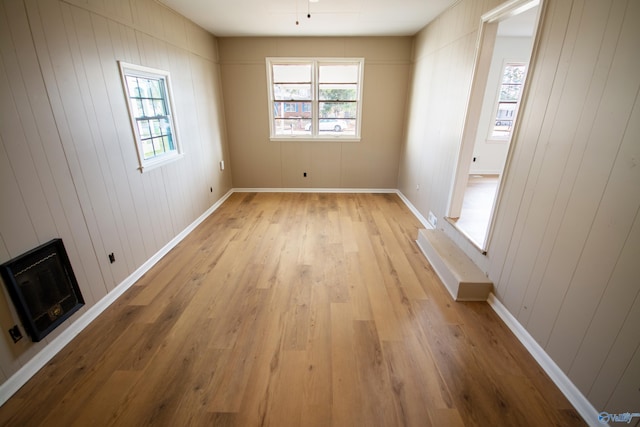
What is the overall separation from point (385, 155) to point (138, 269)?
4383 millimetres

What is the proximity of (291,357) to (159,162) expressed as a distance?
2.59 metres

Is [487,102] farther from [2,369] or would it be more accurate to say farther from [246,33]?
[2,369]

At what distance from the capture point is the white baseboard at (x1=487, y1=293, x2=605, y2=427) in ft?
4.93

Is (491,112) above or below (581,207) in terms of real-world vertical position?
above

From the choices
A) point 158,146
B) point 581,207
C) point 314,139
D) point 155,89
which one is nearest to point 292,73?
point 314,139

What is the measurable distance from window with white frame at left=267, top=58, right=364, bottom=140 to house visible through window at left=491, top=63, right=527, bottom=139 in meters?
2.89

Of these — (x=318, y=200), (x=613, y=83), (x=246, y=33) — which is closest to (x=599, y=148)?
(x=613, y=83)

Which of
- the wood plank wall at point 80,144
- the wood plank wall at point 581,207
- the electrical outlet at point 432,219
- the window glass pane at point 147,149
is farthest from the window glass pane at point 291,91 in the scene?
the wood plank wall at point 581,207

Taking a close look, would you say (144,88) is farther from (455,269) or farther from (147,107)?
(455,269)

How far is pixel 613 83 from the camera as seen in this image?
1.42 meters

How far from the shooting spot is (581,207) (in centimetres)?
159

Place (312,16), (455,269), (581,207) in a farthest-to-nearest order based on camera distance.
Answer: (312,16), (455,269), (581,207)

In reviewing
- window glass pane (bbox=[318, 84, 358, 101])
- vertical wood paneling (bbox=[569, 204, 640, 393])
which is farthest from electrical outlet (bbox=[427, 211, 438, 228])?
window glass pane (bbox=[318, 84, 358, 101])

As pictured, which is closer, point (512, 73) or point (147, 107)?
point (147, 107)
